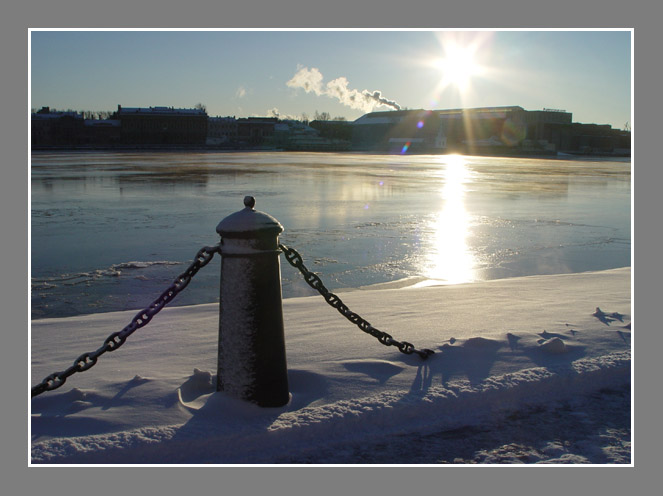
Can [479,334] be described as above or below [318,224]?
below

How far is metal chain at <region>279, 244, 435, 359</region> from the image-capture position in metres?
3.08

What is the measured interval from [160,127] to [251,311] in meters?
98.9

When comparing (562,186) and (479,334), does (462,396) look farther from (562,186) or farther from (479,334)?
→ (562,186)

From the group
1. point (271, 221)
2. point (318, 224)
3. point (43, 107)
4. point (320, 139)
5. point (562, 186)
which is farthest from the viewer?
point (320, 139)

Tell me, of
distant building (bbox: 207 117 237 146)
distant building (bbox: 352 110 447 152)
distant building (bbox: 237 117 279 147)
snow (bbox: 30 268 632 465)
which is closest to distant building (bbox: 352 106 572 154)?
distant building (bbox: 352 110 447 152)

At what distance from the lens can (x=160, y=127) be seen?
9638cm

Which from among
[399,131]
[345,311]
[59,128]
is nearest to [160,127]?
[59,128]

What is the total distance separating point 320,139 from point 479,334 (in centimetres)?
11049

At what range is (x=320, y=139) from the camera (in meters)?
112

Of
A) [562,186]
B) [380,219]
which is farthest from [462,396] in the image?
Answer: [562,186]

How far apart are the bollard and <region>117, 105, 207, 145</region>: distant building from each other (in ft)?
315

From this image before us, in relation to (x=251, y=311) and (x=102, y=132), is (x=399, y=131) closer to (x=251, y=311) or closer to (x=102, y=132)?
(x=102, y=132)

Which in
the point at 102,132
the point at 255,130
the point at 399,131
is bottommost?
the point at 102,132

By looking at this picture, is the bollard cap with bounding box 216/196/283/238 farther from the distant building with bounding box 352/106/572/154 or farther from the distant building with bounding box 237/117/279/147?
the distant building with bounding box 237/117/279/147
